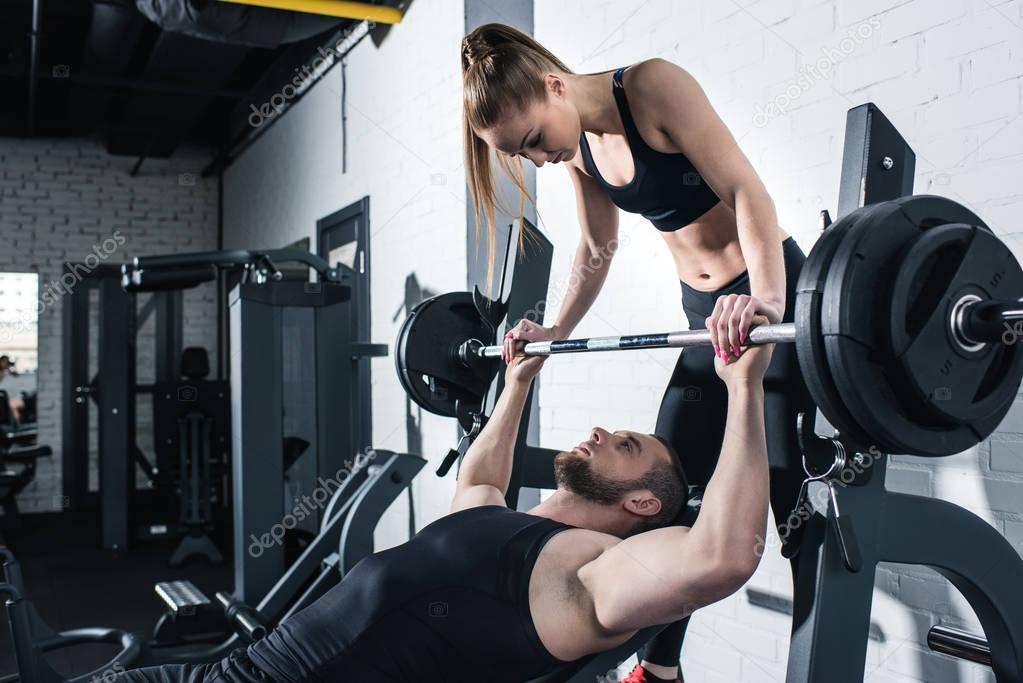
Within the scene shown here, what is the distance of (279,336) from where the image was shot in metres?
4.30

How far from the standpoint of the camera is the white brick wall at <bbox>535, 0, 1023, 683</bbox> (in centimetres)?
159

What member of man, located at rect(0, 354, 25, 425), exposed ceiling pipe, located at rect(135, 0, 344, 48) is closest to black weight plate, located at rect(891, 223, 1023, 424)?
exposed ceiling pipe, located at rect(135, 0, 344, 48)

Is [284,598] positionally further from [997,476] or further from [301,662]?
[997,476]

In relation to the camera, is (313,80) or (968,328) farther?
(313,80)

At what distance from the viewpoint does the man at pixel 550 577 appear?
4.02 ft

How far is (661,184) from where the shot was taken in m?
1.62

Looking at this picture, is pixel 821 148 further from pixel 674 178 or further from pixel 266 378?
pixel 266 378

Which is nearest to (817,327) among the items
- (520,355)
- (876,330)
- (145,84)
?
(876,330)

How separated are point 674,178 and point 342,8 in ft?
7.97

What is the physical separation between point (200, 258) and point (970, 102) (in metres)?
2.79

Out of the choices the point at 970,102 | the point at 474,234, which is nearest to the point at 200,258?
the point at 474,234

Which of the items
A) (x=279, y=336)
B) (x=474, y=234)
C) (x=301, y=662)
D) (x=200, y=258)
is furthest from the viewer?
(x=279, y=336)

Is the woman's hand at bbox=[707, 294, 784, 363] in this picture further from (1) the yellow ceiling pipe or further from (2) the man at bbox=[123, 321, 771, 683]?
(1) the yellow ceiling pipe

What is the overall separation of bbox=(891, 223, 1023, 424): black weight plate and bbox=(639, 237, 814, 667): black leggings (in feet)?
1.24
